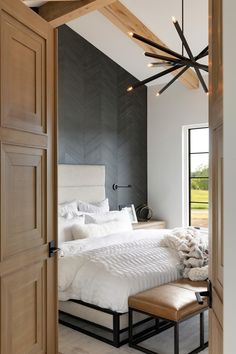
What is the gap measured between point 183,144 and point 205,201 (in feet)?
3.81

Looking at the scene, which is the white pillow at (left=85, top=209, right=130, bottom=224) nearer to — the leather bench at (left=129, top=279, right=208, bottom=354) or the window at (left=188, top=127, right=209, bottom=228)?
the window at (left=188, top=127, right=209, bottom=228)

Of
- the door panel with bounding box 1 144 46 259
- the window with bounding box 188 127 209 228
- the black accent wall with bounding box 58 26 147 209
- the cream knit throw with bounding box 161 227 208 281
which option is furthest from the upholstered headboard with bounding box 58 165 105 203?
the door panel with bounding box 1 144 46 259

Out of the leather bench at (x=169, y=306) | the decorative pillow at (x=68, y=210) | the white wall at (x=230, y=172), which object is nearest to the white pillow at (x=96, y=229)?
the decorative pillow at (x=68, y=210)

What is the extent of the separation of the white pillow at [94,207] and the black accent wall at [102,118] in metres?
0.48

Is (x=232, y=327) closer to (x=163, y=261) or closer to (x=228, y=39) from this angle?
(x=228, y=39)

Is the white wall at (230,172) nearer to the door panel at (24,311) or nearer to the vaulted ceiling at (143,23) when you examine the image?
the door panel at (24,311)

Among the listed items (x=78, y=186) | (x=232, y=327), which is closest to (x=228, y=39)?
(x=232, y=327)

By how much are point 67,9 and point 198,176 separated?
4.25m

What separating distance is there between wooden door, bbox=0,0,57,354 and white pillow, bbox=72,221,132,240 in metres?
2.15

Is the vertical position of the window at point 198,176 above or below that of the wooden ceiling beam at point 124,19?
below

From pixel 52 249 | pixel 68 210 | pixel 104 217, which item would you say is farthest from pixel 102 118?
pixel 52 249

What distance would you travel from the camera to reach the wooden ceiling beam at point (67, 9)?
11.3ft

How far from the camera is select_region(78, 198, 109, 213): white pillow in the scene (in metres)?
5.55

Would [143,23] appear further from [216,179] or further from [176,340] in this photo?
[216,179]
